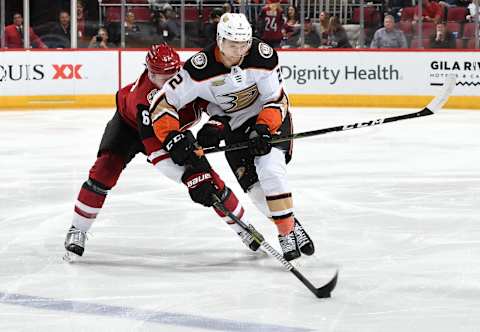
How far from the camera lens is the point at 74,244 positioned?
4.18m

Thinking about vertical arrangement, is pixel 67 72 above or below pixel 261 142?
below

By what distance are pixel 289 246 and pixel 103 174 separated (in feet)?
2.67

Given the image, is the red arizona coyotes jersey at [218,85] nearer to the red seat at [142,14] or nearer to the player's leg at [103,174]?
the player's leg at [103,174]

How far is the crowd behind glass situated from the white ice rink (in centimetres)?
402

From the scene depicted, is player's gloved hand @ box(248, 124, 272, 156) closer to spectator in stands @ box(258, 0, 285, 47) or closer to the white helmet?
the white helmet

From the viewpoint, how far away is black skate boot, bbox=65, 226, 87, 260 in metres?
4.16

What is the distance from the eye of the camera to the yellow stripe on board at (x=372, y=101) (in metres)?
11.1

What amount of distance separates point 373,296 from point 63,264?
50.3 inches

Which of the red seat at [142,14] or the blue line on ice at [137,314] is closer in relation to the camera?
the blue line on ice at [137,314]

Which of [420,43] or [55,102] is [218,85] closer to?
[55,102]

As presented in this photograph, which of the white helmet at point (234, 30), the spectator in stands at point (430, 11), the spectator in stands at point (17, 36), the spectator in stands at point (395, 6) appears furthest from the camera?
the spectator in stands at point (395, 6)

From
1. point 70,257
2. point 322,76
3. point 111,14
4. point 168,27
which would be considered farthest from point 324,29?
point 70,257

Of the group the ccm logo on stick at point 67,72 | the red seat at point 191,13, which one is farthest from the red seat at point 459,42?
the ccm logo on stick at point 67,72

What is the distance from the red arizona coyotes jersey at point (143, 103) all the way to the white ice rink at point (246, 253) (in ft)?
1.82
